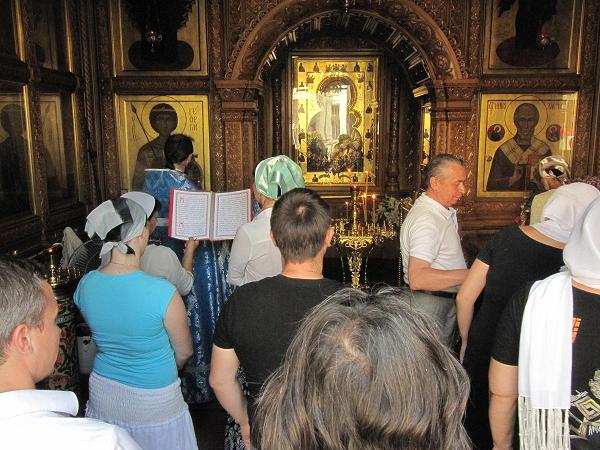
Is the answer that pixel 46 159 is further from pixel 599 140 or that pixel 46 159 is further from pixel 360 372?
pixel 599 140

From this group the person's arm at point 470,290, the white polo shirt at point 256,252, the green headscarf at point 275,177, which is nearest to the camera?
the person's arm at point 470,290

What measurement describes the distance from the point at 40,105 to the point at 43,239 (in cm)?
116

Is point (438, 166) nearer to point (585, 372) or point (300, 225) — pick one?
point (300, 225)

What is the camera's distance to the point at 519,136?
6340mm

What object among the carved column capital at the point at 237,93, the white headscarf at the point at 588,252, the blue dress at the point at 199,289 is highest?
the carved column capital at the point at 237,93

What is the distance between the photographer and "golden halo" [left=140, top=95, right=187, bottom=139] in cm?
609

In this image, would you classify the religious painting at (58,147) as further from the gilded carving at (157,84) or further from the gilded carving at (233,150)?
the gilded carving at (233,150)

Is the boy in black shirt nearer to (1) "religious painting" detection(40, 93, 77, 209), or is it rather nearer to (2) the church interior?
(2) the church interior

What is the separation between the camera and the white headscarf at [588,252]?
65.0 inches

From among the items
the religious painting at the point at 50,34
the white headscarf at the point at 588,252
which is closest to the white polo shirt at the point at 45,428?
the white headscarf at the point at 588,252

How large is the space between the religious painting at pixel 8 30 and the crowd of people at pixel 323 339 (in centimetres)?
Answer: 212

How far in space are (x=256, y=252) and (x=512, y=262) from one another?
1.28 metres

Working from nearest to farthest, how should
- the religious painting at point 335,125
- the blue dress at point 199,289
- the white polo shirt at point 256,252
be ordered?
the white polo shirt at point 256,252
the blue dress at point 199,289
the religious painting at point 335,125

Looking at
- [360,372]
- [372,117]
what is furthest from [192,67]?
[360,372]
